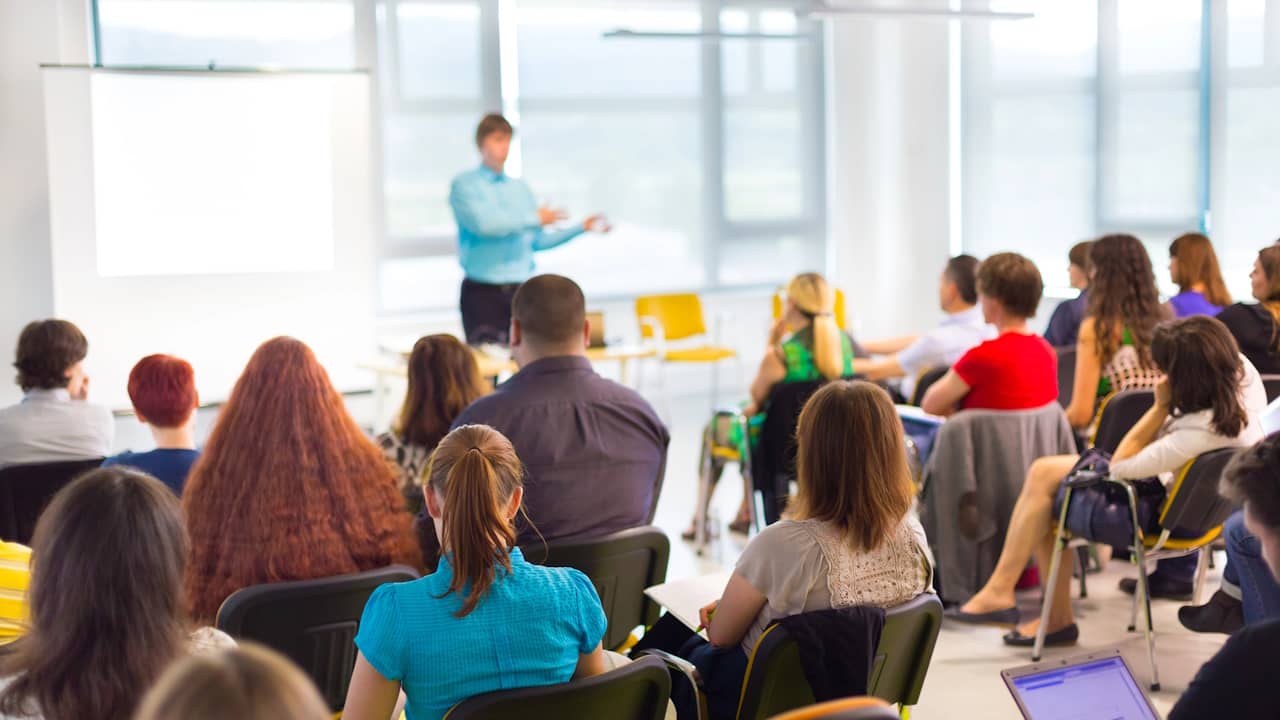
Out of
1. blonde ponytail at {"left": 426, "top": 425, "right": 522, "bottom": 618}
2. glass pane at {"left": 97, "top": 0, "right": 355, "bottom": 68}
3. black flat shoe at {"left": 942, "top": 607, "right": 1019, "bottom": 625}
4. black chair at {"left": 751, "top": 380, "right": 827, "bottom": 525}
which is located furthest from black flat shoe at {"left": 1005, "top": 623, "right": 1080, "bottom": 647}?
glass pane at {"left": 97, "top": 0, "right": 355, "bottom": 68}

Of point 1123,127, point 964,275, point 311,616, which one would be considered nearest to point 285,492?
point 311,616

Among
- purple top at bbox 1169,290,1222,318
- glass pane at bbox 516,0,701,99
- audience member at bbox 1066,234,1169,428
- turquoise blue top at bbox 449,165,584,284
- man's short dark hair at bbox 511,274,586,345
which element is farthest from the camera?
glass pane at bbox 516,0,701,99

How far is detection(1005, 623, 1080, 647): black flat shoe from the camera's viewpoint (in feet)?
13.6

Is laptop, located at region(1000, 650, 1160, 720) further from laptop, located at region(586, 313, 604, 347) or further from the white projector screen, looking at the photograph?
the white projector screen

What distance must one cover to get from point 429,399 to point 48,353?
1.21 metres

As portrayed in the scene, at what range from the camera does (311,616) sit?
253cm

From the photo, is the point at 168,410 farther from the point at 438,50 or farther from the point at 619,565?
the point at 438,50

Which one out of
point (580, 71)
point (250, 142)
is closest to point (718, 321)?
point (580, 71)

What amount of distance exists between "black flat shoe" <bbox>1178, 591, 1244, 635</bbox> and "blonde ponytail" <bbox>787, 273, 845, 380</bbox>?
1573mm

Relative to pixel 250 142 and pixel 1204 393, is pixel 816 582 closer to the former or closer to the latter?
pixel 1204 393

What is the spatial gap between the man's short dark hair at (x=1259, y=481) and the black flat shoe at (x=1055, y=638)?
243cm

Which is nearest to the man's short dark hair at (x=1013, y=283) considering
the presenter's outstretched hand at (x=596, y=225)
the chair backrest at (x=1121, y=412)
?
the chair backrest at (x=1121, y=412)

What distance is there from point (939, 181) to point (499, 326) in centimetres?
424

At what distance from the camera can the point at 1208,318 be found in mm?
3590
